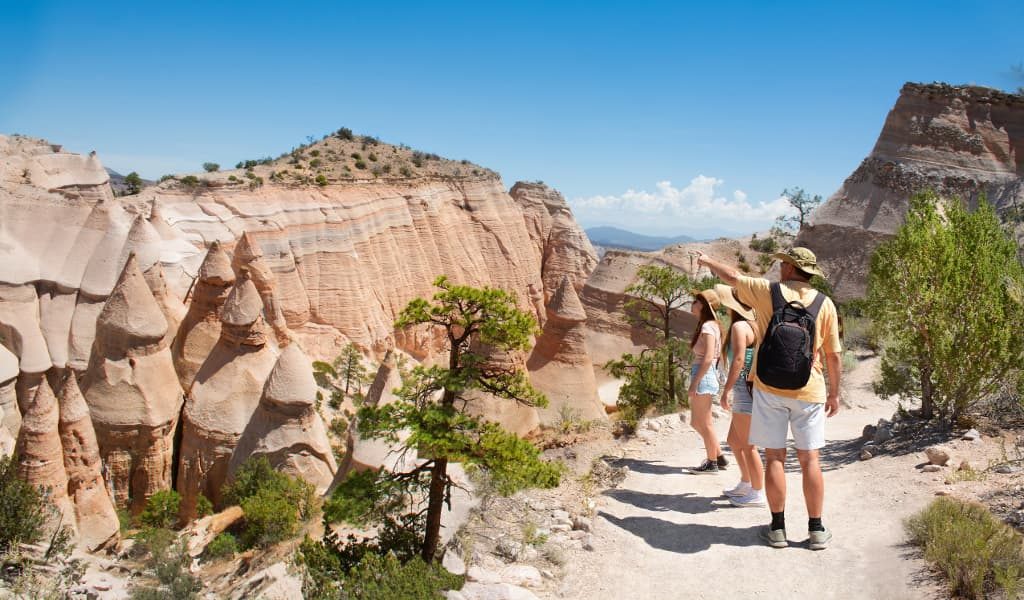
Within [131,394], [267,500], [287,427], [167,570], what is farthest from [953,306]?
[131,394]

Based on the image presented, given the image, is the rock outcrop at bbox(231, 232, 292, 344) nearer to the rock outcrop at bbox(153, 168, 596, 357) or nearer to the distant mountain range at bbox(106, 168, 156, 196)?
the rock outcrop at bbox(153, 168, 596, 357)

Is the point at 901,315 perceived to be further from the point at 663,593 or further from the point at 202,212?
the point at 202,212

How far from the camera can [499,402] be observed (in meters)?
11.9

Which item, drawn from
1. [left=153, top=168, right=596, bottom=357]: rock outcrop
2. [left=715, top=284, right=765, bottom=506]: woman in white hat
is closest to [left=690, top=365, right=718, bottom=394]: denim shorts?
[left=715, top=284, right=765, bottom=506]: woman in white hat

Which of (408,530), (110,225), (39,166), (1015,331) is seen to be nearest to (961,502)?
(1015,331)

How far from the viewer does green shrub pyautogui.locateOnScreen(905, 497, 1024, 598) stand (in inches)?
167

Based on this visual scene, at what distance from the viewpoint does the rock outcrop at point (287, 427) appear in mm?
11453

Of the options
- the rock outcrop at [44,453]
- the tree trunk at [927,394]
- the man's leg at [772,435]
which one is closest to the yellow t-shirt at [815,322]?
the man's leg at [772,435]

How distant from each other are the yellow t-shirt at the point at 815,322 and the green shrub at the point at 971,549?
1.23 metres

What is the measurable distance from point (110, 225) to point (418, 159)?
24795mm

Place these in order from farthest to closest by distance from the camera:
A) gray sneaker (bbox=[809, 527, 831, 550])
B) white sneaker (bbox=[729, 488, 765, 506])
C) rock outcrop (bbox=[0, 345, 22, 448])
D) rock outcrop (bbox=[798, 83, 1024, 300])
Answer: rock outcrop (bbox=[798, 83, 1024, 300]) < rock outcrop (bbox=[0, 345, 22, 448]) < white sneaker (bbox=[729, 488, 765, 506]) < gray sneaker (bbox=[809, 527, 831, 550])

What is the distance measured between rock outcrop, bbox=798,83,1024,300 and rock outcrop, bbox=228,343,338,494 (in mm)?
21104

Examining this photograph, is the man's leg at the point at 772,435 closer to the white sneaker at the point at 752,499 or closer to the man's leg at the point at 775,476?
the man's leg at the point at 775,476

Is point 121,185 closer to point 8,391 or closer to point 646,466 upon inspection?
point 8,391
